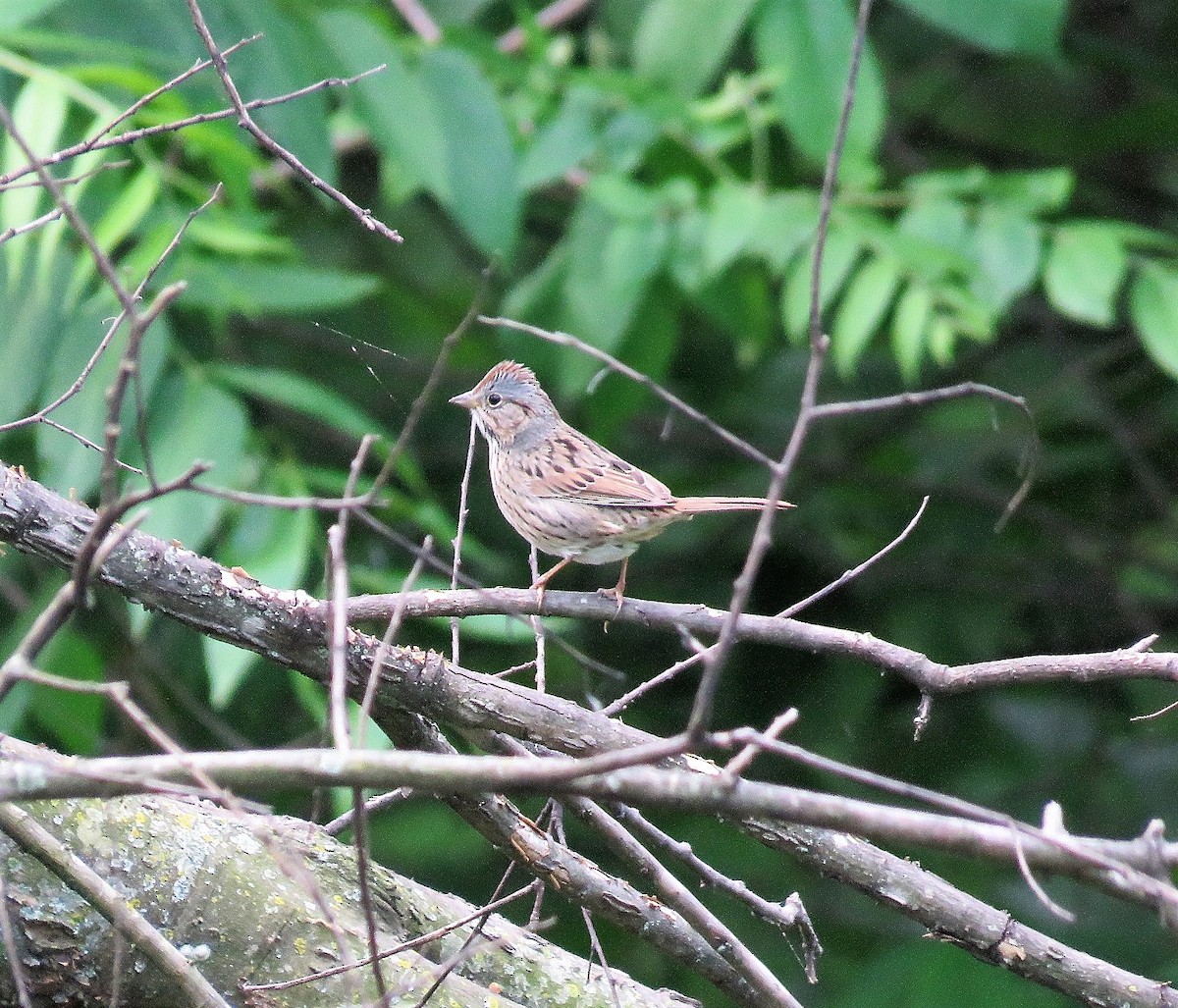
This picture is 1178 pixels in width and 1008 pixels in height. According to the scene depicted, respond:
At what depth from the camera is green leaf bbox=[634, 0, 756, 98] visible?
15.1 ft

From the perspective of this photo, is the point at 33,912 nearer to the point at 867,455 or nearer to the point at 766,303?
the point at 766,303

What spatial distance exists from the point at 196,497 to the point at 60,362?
642mm

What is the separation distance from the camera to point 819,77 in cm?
456

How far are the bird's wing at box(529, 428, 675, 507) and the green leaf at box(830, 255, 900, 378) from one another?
734 millimetres

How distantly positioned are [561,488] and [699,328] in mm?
2295

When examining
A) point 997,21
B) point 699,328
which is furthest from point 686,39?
point 699,328

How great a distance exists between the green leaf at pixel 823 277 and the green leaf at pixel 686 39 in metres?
0.77

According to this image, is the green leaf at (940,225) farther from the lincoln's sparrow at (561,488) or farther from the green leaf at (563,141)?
the lincoln's sparrow at (561,488)

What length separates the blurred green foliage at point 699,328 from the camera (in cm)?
396

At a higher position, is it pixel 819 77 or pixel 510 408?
pixel 819 77

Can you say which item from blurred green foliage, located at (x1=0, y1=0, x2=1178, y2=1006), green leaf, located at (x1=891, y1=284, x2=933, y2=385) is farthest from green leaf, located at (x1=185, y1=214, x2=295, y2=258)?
green leaf, located at (x1=891, y1=284, x2=933, y2=385)

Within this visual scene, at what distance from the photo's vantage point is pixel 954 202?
4672mm

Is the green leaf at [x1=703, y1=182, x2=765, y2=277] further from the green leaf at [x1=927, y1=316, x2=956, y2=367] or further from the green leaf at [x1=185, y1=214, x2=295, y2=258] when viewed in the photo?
the green leaf at [x1=185, y1=214, x2=295, y2=258]

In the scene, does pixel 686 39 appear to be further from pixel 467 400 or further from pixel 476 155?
pixel 467 400
